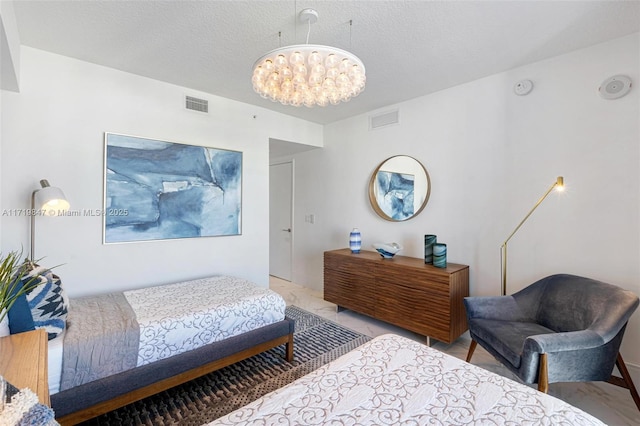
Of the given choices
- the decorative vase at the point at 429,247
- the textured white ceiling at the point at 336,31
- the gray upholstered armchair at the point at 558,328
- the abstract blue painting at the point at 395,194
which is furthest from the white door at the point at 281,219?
the gray upholstered armchair at the point at 558,328

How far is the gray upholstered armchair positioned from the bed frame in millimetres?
1641

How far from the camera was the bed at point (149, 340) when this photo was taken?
1.59 meters

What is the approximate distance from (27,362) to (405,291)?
2664 millimetres

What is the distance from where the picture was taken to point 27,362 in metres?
1.14

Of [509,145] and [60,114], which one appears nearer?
[60,114]

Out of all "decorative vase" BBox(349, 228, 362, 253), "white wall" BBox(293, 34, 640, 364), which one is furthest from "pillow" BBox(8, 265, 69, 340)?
"white wall" BBox(293, 34, 640, 364)

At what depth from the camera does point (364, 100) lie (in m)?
3.45

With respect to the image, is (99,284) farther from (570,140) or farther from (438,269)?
(570,140)

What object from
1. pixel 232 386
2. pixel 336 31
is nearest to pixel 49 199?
pixel 232 386

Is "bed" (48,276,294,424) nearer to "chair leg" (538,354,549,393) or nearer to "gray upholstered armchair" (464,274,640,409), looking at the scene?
"gray upholstered armchair" (464,274,640,409)

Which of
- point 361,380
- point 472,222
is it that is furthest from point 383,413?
point 472,222

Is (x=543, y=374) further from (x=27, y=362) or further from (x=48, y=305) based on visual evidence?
(x=48, y=305)

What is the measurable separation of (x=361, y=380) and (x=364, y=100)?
3048mm

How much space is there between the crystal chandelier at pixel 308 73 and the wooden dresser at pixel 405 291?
5.98ft
